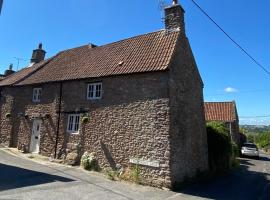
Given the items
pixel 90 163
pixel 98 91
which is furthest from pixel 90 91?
pixel 90 163

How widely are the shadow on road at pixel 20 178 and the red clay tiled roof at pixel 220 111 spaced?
2422cm

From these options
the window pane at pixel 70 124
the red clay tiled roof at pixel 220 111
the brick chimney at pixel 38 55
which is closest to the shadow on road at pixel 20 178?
the window pane at pixel 70 124

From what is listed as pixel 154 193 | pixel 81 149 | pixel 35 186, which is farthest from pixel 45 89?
pixel 154 193

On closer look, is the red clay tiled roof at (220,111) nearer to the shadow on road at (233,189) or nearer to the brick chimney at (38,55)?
the shadow on road at (233,189)

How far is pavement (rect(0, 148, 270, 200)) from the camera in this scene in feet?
32.9

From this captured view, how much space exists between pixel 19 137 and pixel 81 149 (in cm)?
662

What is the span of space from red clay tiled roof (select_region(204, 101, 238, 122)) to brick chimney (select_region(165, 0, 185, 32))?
19.4m

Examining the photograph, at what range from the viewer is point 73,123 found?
1705cm

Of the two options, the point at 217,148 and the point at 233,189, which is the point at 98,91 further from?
the point at 217,148

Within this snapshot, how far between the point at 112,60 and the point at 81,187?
8416 millimetres

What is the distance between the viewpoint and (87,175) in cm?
1366

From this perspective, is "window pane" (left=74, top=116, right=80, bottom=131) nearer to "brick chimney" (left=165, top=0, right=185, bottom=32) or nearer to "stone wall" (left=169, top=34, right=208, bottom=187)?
"stone wall" (left=169, top=34, right=208, bottom=187)

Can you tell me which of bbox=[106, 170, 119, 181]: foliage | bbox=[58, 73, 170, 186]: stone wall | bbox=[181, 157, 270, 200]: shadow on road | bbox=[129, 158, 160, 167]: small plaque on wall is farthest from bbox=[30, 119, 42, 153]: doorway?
bbox=[181, 157, 270, 200]: shadow on road

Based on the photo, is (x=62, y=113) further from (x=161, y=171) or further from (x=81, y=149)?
(x=161, y=171)
